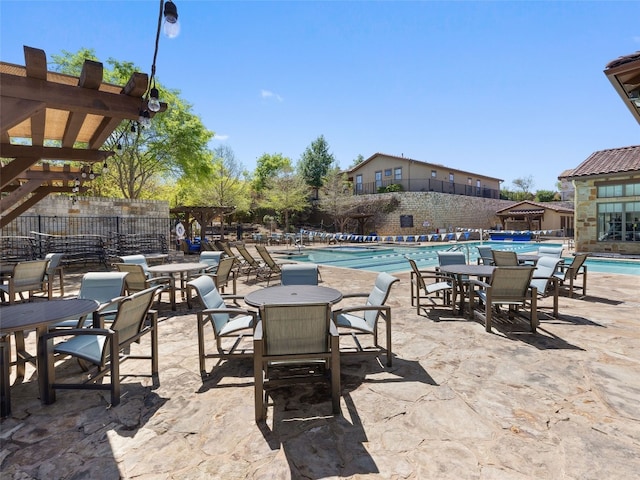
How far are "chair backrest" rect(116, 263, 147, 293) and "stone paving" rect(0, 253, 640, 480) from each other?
203 centimetres

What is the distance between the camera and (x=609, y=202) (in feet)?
47.5

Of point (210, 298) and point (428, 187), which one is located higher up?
point (428, 187)

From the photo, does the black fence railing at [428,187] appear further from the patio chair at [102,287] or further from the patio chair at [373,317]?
the patio chair at [102,287]

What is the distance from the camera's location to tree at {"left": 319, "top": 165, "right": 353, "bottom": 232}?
1273 inches

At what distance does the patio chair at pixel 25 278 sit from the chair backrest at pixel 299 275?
4.95 m

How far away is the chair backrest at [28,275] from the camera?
229 inches

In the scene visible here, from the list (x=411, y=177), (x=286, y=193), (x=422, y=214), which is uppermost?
(x=411, y=177)

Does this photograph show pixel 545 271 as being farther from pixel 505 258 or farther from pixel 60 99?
pixel 60 99

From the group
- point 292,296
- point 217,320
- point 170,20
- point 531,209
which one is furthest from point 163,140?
point 531,209

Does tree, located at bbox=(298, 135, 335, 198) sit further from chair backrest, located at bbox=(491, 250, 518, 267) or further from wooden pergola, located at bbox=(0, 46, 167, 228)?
wooden pergola, located at bbox=(0, 46, 167, 228)

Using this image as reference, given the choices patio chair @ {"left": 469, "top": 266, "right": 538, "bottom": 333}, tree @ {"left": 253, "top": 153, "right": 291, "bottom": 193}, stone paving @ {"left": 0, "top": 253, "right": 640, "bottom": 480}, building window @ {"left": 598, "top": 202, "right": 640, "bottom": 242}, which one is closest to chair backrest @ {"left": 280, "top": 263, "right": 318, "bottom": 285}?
stone paving @ {"left": 0, "top": 253, "right": 640, "bottom": 480}

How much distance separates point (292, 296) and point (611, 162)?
18.2 m

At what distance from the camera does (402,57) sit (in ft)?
42.8

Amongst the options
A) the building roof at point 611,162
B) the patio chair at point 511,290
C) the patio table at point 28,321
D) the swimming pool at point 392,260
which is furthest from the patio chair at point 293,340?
the building roof at point 611,162
